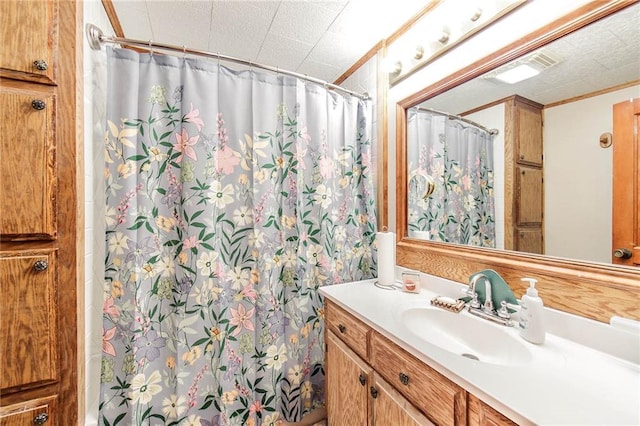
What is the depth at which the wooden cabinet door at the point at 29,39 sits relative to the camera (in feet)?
2.83

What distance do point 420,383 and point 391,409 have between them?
0.20m

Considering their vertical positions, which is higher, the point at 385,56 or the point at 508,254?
the point at 385,56

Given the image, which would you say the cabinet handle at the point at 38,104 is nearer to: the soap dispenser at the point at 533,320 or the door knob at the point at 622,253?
the soap dispenser at the point at 533,320

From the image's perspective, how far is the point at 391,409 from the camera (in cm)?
88

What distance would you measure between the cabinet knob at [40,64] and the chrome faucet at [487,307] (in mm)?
1776

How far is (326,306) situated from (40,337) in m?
1.12

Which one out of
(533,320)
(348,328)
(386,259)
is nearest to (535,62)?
(533,320)

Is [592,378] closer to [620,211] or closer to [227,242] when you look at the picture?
[620,211]

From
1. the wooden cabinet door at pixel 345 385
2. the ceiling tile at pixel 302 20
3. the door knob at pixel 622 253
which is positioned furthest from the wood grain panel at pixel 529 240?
the ceiling tile at pixel 302 20

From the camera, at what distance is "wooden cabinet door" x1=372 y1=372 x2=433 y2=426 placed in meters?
0.78

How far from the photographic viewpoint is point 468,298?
107 cm

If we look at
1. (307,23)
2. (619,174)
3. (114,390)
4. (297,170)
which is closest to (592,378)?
(619,174)

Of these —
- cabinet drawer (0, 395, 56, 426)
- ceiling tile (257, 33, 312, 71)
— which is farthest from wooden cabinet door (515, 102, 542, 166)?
cabinet drawer (0, 395, 56, 426)

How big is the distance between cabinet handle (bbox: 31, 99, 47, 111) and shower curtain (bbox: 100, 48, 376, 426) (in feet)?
0.80
